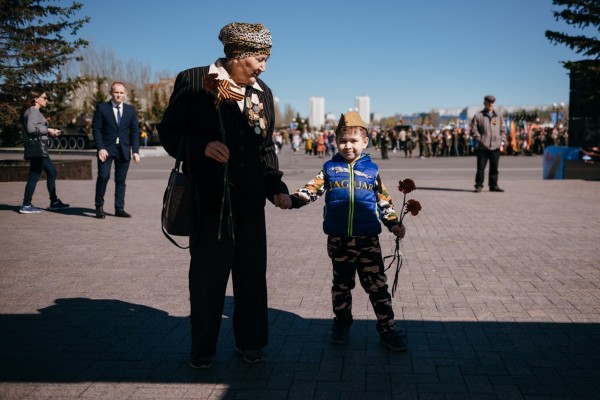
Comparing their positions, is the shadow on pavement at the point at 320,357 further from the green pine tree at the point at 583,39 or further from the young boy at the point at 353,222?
the green pine tree at the point at 583,39

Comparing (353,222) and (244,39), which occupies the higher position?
(244,39)

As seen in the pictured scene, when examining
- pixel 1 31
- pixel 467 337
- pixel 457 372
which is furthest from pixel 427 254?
pixel 1 31

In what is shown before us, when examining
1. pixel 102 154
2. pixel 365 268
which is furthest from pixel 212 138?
pixel 102 154

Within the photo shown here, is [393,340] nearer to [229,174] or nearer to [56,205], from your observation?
[229,174]

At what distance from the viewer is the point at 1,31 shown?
1569 cm

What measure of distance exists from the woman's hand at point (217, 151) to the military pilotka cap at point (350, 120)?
94cm

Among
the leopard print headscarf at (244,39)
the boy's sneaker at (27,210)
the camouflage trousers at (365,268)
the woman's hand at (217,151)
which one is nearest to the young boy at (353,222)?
the camouflage trousers at (365,268)

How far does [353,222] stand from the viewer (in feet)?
11.8

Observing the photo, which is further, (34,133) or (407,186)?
(34,133)

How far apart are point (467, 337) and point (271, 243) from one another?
362cm

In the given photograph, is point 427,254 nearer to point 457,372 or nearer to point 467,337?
point 467,337

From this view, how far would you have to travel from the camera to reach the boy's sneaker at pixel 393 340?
3.50m

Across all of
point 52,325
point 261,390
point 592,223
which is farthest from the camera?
point 592,223

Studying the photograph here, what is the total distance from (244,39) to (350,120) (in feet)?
3.01
